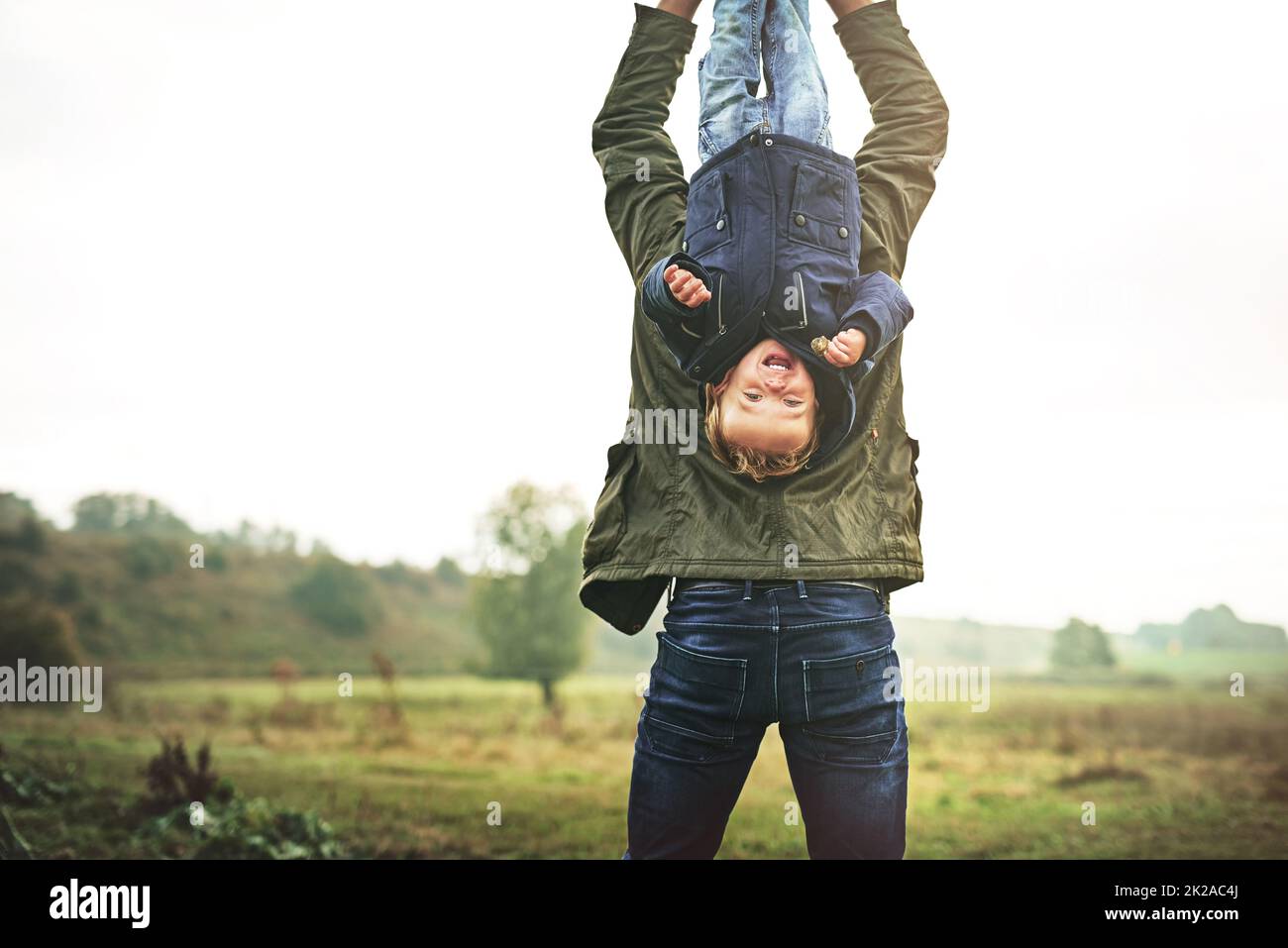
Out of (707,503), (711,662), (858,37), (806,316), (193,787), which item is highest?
(858,37)

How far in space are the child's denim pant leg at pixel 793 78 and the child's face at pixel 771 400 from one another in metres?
0.62

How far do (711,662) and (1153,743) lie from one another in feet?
40.3

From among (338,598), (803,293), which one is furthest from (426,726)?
(803,293)

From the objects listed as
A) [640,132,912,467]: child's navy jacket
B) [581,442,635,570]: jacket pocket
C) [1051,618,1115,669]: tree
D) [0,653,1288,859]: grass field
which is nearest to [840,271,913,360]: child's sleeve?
[640,132,912,467]: child's navy jacket

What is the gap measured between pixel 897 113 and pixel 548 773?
35.2ft

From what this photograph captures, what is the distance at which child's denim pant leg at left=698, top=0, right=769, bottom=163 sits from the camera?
8.81 feet

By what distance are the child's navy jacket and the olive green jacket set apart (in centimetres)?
15

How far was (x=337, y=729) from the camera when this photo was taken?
13.8 meters

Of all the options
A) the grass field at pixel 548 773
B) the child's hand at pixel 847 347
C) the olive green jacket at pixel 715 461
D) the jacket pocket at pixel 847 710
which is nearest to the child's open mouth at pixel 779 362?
the child's hand at pixel 847 347

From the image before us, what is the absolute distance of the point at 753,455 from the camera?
8.38 feet

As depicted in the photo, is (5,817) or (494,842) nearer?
(5,817)
